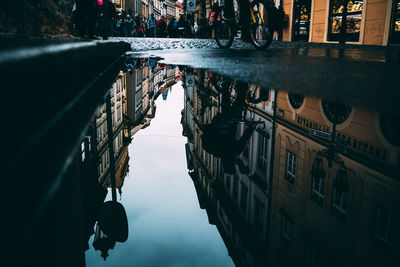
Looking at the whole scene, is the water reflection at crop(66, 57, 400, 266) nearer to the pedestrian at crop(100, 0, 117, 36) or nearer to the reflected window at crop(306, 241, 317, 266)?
the reflected window at crop(306, 241, 317, 266)

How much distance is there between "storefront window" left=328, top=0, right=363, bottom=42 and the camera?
16.8 meters

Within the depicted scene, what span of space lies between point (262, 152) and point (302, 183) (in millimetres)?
360

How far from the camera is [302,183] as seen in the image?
1509 millimetres

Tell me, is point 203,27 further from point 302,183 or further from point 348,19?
point 302,183

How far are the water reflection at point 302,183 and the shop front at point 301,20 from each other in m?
20.2

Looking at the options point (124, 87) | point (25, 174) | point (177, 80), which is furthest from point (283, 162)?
point (177, 80)

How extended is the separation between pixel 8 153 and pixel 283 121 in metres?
1.58

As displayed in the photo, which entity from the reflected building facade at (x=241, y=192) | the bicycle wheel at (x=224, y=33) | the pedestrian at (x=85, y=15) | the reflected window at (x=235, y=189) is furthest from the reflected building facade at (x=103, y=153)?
the pedestrian at (x=85, y=15)

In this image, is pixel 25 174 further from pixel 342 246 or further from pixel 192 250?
pixel 342 246

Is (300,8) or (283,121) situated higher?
(300,8)

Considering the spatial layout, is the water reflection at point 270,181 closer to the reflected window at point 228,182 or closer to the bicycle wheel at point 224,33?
the reflected window at point 228,182

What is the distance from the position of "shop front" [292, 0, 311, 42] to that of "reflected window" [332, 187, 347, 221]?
70.0ft

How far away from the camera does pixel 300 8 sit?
22.3m

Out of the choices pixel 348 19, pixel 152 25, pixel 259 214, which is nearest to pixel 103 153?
pixel 259 214
